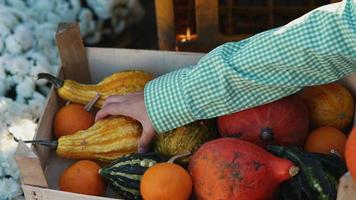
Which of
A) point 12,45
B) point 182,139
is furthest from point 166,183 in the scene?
point 12,45

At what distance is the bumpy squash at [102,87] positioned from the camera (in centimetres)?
176

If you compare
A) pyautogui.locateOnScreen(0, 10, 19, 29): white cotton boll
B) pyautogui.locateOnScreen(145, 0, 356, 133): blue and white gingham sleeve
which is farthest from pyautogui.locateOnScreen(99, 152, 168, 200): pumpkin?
pyautogui.locateOnScreen(0, 10, 19, 29): white cotton boll

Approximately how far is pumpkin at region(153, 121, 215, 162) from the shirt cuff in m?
0.03

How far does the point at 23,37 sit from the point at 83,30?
0.35 m

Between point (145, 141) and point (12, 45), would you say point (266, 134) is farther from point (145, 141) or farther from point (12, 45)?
point (12, 45)

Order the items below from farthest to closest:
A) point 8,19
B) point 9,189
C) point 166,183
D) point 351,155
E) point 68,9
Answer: point 68,9, point 8,19, point 9,189, point 166,183, point 351,155

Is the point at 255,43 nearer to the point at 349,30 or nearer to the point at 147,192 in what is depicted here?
the point at 349,30

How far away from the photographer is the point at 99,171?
1522 millimetres

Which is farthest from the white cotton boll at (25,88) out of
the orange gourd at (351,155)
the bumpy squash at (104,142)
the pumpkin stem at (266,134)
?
the orange gourd at (351,155)

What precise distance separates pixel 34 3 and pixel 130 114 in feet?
3.16

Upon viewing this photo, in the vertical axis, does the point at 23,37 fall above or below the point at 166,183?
above

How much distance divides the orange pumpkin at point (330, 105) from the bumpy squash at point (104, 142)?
51cm

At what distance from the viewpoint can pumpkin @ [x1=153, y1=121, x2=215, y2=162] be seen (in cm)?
157

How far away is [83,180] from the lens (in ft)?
5.01
